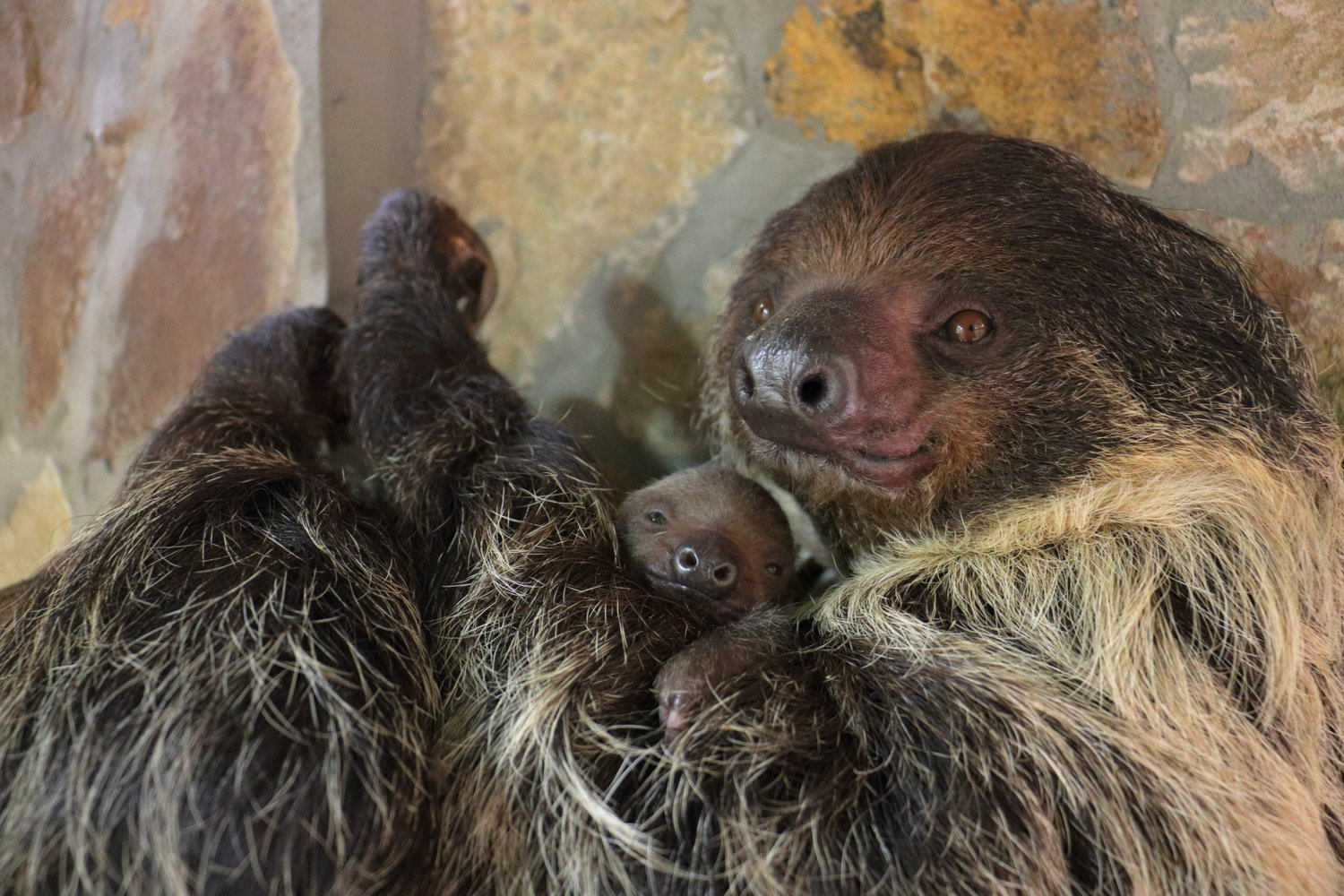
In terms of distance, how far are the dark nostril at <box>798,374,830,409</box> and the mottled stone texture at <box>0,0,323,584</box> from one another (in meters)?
1.94

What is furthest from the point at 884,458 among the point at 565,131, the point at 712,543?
the point at 565,131

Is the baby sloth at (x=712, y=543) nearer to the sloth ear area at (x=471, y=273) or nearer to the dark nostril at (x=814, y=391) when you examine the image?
the dark nostril at (x=814, y=391)

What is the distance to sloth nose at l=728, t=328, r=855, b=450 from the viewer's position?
1980 mm

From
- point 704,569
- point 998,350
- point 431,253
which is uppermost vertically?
point 431,253

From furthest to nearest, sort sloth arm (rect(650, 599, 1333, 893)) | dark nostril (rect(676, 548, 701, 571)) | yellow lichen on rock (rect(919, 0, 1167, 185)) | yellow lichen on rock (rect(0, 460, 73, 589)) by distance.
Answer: yellow lichen on rock (rect(0, 460, 73, 589)) < yellow lichen on rock (rect(919, 0, 1167, 185)) < dark nostril (rect(676, 548, 701, 571)) < sloth arm (rect(650, 599, 1333, 893))

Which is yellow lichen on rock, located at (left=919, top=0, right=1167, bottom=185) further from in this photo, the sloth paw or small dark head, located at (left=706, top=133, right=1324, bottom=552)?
the sloth paw

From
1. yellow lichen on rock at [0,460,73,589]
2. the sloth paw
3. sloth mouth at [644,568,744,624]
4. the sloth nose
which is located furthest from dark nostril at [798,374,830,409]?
yellow lichen on rock at [0,460,73,589]

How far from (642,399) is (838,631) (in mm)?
1543

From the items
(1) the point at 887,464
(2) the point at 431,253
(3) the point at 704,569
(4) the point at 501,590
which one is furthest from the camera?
(2) the point at 431,253

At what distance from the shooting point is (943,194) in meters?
2.29

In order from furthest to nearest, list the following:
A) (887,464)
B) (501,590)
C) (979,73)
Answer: (979,73) → (501,590) → (887,464)

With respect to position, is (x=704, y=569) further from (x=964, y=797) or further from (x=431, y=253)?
(x=431, y=253)

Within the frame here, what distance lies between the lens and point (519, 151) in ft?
11.5

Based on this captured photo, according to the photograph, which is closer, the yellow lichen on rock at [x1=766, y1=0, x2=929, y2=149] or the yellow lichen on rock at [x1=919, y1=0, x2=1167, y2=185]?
the yellow lichen on rock at [x1=919, y1=0, x2=1167, y2=185]
